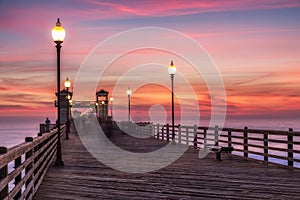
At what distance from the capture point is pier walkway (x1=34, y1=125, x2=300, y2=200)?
347 inches

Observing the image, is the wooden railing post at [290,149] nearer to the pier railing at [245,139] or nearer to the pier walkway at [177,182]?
the pier railing at [245,139]

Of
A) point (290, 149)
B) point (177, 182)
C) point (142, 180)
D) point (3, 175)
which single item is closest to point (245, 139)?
point (290, 149)

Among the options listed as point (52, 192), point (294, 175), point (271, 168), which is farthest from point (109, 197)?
point (271, 168)

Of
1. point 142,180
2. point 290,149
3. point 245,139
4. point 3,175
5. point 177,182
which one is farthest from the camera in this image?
point 245,139

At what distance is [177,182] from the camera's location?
1055cm

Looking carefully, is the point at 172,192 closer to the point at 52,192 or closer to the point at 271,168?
the point at 52,192

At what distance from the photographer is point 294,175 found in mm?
12008

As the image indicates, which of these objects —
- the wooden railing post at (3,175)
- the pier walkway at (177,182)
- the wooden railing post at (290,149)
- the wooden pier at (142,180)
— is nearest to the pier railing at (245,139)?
the wooden railing post at (290,149)

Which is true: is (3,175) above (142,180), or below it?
above

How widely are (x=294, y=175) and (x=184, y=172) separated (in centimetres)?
314

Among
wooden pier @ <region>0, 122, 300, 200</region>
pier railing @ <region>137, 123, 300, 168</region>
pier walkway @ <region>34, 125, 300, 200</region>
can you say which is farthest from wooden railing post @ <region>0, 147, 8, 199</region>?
pier railing @ <region>137, 123, 300, 168</region>

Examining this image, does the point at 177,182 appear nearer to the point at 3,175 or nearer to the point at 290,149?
the point at 290,149

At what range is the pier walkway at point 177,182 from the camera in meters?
8.81

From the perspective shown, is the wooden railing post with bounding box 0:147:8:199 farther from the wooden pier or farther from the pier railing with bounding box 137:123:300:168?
the pier railing with bounding box 137:123:300:168
